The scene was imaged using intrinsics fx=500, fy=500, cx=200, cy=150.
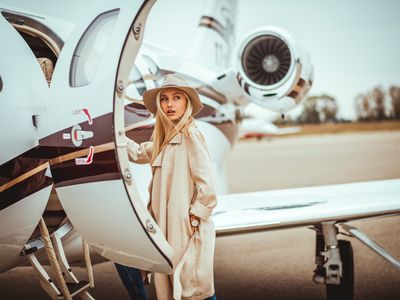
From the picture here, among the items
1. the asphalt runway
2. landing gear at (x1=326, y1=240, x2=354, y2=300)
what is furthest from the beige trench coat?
→ the asphalt runway

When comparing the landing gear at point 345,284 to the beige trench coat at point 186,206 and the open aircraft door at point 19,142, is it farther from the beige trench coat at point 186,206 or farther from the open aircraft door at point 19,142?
the open aircraft door at point 19,142

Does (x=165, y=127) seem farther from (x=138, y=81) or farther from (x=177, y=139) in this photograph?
(x=138, y=81)

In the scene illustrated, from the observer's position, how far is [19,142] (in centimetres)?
281

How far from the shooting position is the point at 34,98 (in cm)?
291

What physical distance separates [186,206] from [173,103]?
0.61 metres

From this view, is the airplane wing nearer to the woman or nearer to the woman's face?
the woman

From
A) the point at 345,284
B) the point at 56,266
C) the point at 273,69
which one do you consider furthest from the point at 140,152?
the point at 273,69

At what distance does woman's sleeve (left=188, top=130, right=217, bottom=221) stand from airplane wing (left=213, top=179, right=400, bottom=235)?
1474mm

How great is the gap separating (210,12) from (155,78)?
11.4 ft

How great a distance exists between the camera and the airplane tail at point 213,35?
7.62 metres

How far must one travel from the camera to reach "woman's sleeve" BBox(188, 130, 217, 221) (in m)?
2.75

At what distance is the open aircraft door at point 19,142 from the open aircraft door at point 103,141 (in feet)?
0.66

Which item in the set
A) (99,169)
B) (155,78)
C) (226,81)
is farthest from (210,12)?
(99,169)

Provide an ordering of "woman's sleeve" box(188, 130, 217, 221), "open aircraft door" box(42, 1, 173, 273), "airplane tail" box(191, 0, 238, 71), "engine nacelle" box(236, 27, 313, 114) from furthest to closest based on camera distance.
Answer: "airplane tail" box(191, 0, 238, 71)
"engine nacelle" box(236, 27, 313, 114)
"woman's sleeve" box(188, 130, 217, 221)
"open aircraft door" box(42, 1, 173, 273)
